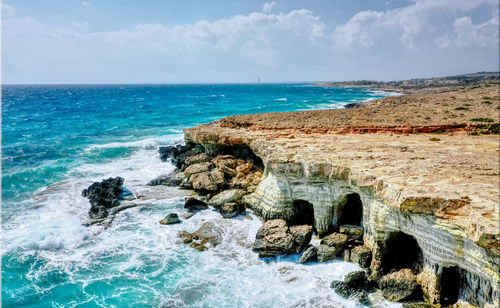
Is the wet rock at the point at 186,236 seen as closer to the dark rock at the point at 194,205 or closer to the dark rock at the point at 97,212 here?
the dark rock at the point at 194,205

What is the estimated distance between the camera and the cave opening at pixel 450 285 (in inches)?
419

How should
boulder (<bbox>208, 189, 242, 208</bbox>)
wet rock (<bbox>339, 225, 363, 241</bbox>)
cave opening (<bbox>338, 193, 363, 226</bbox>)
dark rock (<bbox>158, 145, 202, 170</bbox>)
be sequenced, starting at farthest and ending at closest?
dark rock (<bbox>158, 145, 202, 170</bbox>) < boulder (<bbox>208, 189, 242, 208</bbox>) < cave opening (<bbox>338, 193, 363, 226</bbox>) < wet rock (<bbox>339, 225, 363, 241</bbox>)

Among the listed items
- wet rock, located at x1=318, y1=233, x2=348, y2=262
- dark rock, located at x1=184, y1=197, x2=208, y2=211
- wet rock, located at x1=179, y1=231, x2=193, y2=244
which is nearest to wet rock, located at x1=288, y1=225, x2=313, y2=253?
wet rock, located at x1=318, y1=233, x2=348, y2=262

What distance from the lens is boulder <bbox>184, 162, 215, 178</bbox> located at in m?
23.5

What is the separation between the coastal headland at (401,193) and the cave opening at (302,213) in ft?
0.20

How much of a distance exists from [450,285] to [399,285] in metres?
1.74

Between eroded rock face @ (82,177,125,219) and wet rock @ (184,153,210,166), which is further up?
wet rock @ (184,153,210,166)

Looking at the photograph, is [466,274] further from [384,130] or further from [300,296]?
[384,130]

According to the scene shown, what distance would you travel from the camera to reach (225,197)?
19.6 meters

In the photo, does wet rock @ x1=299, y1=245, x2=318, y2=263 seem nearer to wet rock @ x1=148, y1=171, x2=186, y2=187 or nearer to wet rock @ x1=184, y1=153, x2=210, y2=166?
wet rock @ x1=148, y1=171, x2=186, y2=187

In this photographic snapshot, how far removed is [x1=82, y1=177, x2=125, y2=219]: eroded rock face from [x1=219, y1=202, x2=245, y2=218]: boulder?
8.03 m

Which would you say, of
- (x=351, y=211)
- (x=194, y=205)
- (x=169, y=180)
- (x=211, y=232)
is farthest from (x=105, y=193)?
(x=351, y=211)

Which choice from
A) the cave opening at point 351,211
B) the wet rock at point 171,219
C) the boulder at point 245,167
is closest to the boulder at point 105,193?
the wet rock at point 171,219

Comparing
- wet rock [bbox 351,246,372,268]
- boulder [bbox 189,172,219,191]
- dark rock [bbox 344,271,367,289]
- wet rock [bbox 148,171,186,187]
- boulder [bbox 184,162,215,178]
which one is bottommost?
dark rock [bbox 344,271,367,289]
